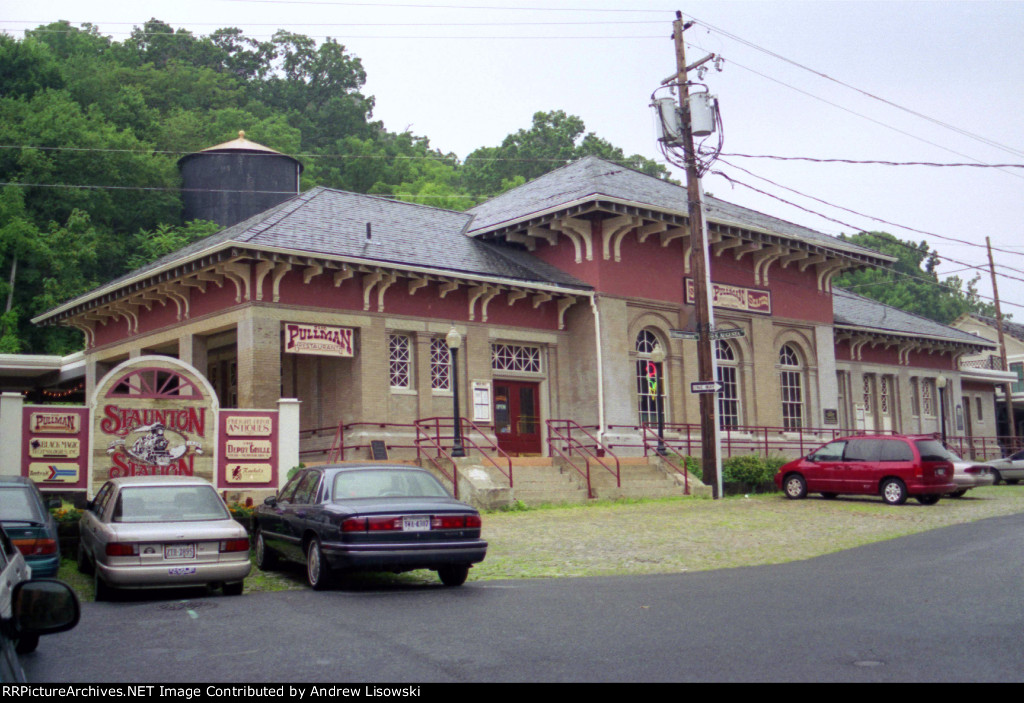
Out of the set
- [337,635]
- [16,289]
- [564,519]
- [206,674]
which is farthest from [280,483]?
[16,289]

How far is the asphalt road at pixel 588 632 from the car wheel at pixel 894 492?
10.0m

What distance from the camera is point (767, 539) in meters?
16.4

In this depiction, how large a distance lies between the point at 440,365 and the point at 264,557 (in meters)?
13.1

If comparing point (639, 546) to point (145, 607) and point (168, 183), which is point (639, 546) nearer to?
point (145, 607)

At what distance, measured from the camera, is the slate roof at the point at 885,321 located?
1528 inches

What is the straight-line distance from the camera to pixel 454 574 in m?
12.2

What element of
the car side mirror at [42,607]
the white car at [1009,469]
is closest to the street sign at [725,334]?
the white car at [1009,469]

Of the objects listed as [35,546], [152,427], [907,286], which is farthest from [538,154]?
[35,546]

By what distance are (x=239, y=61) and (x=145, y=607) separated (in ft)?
288

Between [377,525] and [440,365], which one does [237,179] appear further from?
[377,525]

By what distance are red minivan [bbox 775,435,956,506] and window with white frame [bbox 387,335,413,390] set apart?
944 centimetres

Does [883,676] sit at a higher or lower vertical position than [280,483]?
lower

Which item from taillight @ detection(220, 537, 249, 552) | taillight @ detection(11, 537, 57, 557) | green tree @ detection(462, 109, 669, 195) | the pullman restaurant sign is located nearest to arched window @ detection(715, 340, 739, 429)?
the pullman restaurant sign

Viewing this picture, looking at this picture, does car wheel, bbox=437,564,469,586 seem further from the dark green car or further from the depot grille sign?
the depot grille sign
